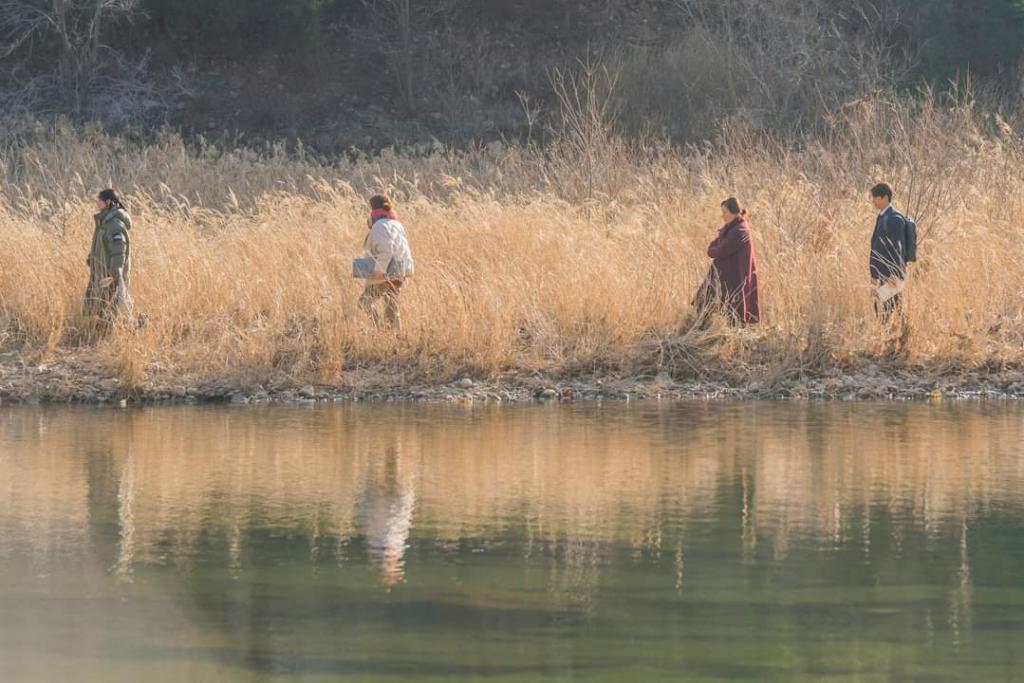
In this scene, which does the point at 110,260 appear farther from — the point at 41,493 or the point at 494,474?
the point at 494,474

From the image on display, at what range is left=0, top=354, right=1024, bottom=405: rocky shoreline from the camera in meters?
17.0

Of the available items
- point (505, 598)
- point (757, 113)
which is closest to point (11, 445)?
point (505, 598)

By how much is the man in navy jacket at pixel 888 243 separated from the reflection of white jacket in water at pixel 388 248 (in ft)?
15.0

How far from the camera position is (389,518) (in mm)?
10625

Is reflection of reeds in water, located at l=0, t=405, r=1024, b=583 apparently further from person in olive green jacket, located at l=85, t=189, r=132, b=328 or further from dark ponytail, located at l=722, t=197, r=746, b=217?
dark ponytail, located at l=722, t=197, r=746, b=217

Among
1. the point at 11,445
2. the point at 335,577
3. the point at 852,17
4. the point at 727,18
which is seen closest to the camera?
the point at 335,577

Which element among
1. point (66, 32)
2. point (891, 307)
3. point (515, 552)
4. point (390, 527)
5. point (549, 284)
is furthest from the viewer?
point (66, 32)

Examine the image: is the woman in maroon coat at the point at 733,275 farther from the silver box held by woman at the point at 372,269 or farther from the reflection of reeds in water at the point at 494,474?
the silver box held by woman at the point at 372,269

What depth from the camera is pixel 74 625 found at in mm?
8180

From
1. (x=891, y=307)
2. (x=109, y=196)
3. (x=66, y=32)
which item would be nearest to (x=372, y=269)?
(x=109, y=196)

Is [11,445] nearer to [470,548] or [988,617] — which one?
[470,548]

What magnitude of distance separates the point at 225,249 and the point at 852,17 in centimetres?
3340

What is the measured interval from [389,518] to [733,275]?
8152mm

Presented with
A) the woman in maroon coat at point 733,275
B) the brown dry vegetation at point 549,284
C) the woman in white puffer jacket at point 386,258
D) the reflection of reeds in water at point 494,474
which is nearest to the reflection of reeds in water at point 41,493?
the reflection of reeds in water at point 494,474
